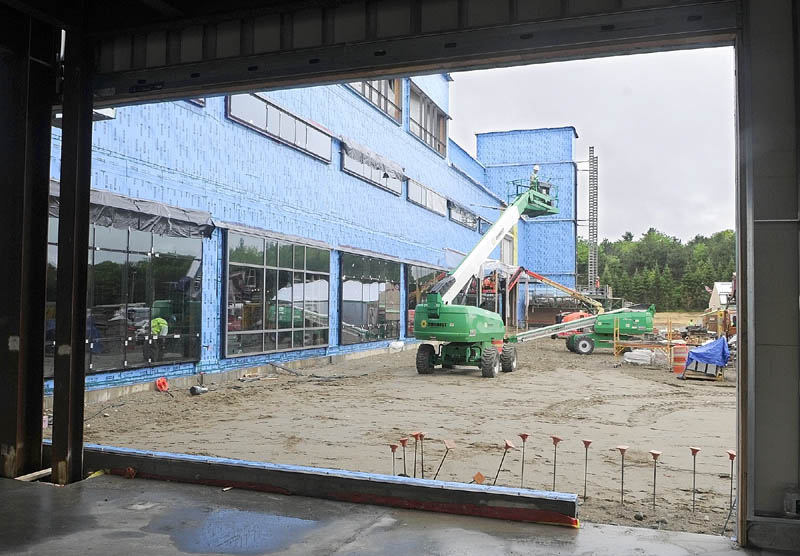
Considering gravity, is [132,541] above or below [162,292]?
below

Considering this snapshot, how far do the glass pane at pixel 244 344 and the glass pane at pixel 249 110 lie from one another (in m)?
6.00

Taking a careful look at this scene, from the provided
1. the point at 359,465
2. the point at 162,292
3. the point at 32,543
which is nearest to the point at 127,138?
the point at 162,292

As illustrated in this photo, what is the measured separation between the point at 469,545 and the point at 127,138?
40.4ft

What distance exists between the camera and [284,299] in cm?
2091

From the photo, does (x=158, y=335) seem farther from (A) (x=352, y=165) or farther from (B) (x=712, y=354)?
(B) (x=712, y=354)

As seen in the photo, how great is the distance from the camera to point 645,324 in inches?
1006

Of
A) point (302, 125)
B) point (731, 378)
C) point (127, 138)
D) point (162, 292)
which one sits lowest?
point (731, 378)

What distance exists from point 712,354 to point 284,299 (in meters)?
12.7

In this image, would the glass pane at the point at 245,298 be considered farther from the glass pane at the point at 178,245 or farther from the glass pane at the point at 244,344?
the glass pane at the point at 178,245

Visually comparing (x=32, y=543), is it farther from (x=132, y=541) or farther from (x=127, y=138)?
(x=127, y=138)

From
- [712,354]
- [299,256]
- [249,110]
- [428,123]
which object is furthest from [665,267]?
[249,110]

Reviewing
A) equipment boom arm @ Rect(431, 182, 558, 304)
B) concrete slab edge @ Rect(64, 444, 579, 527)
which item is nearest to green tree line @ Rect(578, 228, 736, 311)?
equipment boom arm @ Rect(431, 182, 558, 304)

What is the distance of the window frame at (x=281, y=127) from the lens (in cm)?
1852

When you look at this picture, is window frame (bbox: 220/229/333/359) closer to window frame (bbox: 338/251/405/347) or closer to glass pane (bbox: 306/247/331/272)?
glass pane (bbox: 306/247/331/272)
